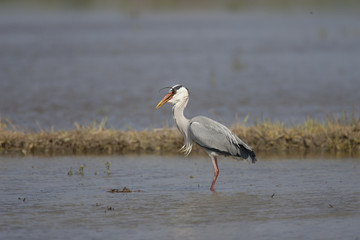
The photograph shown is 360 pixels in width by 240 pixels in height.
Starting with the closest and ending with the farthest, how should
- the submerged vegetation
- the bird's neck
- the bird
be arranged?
the bird → the bird's neck → the submerged vegetation

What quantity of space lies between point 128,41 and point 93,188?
2788 centimetres

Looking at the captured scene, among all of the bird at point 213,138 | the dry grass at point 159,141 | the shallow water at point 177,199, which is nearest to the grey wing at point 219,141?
the bird at point 213,138

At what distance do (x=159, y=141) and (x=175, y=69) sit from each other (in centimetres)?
1462

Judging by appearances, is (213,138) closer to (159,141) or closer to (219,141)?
(219,141)

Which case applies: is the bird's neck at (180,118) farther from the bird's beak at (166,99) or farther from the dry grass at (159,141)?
the dry grass at (159,141)

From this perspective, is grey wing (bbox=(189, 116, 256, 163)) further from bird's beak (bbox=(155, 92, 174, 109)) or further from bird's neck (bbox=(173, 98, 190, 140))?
bird's beak (bbox=(155, 92, 174, 109))

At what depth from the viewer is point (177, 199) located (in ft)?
28.7

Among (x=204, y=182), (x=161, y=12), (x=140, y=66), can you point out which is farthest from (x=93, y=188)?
(x=161, y=12)

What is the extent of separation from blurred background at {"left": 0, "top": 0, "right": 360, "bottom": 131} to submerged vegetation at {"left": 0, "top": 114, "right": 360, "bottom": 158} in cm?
109

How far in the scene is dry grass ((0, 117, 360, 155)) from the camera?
11.4m

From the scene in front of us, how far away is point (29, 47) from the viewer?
32938mm

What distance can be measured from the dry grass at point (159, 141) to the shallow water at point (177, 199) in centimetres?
42

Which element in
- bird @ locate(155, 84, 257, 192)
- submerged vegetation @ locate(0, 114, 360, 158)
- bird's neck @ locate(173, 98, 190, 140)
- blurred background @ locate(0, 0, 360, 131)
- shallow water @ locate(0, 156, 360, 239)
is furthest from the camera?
blurred background @ locate(0, 0, 360, 131)

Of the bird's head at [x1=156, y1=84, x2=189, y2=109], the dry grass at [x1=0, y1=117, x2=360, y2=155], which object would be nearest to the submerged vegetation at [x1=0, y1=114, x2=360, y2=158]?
the dry grass at [x1=0, y1=117, x2=360, y2=155]
